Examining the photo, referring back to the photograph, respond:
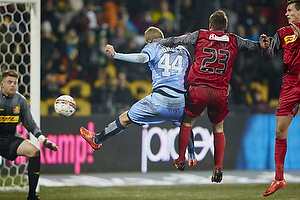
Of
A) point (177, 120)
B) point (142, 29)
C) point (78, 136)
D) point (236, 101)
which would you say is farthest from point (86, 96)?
point (177, 120)

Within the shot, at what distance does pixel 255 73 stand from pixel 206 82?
6299 millimetres

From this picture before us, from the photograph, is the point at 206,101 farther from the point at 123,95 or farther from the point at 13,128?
the point at 123,95

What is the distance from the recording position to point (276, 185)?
639 cm

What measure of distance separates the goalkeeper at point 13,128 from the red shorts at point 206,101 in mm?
2091

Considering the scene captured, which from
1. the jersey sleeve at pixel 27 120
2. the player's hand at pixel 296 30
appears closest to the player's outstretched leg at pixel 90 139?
the jersey sleeve at pixel 27 120

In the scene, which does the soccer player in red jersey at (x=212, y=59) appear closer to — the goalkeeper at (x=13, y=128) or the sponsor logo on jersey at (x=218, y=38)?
the sponsor logo on jersey at (x=218, y=38)

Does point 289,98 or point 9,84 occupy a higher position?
point 9,84

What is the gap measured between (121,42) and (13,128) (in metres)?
5.08

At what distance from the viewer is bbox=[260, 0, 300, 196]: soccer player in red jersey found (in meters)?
6.38

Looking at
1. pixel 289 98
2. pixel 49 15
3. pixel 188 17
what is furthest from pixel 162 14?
pixel 289 98

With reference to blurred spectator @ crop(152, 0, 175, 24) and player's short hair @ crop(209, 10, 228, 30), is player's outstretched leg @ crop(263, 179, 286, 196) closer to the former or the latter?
player's short hair @ crop(209, 10, 228, 30)

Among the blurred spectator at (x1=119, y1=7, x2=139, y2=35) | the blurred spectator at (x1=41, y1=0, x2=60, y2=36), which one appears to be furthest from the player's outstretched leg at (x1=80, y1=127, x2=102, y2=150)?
the blurred spectator at (x1=119, y1=7, x2=139, y2=35)

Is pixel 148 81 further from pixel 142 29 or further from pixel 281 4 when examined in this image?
pixel 281 4

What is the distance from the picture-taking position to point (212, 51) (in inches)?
258
